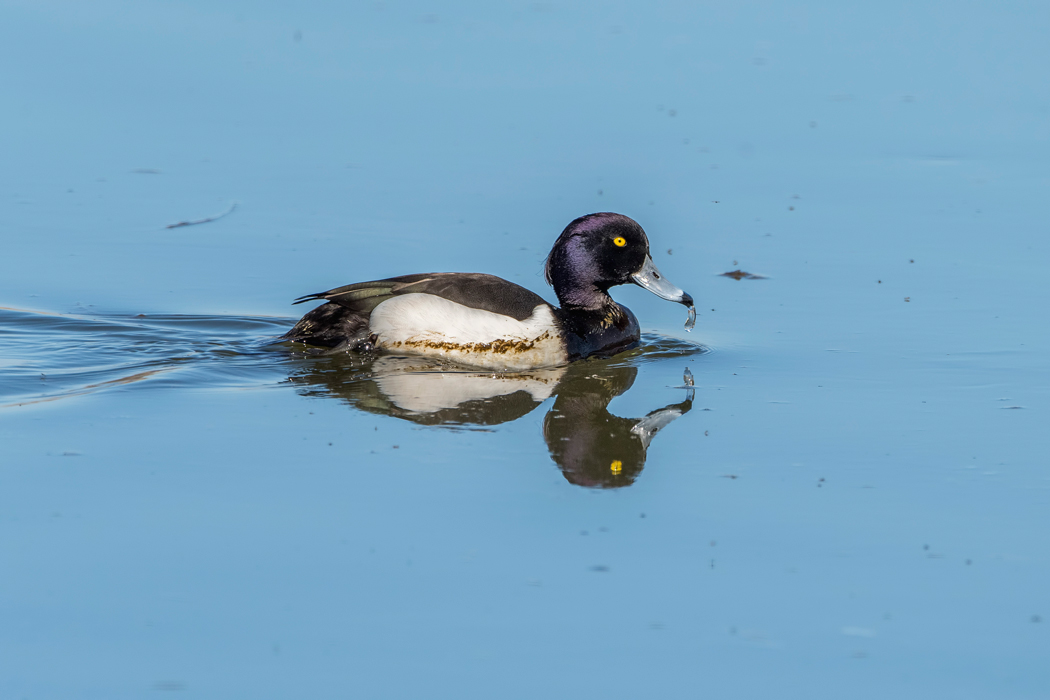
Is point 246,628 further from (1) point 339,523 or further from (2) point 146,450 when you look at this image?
(2) point 146,450

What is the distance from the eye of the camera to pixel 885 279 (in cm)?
1031

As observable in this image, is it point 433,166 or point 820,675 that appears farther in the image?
point 433,166

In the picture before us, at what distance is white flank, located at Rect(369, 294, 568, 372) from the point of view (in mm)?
8734

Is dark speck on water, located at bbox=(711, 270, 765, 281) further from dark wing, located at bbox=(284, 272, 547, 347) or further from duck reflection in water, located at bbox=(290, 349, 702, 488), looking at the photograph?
dark wing, located at bbox=(284, 272, 547, 347)

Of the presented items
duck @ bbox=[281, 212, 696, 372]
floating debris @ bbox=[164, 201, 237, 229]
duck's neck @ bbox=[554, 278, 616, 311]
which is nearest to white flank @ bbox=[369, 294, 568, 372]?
duck @ bbox=[281, 212, 696, 372]

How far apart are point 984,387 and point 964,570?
288cm

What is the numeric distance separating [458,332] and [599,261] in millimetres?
1231

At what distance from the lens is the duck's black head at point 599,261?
9305 millimetres

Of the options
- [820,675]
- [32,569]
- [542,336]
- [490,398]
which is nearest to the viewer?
[820,675]

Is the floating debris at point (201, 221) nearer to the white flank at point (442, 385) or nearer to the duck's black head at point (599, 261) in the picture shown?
the white flank at point (442, 385)

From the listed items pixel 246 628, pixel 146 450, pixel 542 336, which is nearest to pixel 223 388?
pixel 146 450

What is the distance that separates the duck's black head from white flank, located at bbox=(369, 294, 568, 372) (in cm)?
60

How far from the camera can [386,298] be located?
8805 millimetres

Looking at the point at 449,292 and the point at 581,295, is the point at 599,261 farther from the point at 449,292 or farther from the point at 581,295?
the point at 449,292
